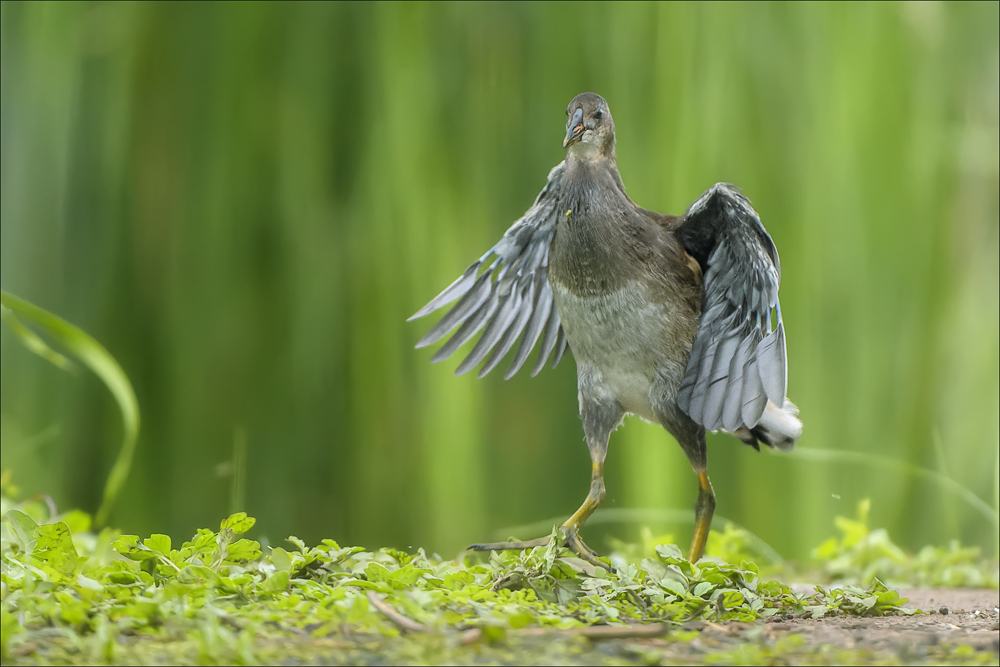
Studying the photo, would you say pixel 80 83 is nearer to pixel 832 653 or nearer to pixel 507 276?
pixel 507 276

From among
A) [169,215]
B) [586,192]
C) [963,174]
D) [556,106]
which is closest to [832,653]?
[586,192]

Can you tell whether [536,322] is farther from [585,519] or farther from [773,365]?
[773,365]

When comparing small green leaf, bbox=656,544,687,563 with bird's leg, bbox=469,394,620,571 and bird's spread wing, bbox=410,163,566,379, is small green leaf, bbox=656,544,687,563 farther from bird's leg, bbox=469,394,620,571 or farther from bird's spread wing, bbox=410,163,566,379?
bird's spread wing, bbox=410,163,566,379

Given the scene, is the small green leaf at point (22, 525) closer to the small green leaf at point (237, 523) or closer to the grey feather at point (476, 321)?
the small green leaf at point (237, 523)

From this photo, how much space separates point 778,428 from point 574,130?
931 millimetres

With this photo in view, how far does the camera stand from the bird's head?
245 cm

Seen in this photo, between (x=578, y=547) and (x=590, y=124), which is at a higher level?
(x=590, y=124)

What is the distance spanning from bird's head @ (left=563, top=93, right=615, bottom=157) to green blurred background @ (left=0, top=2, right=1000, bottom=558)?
1.30 m

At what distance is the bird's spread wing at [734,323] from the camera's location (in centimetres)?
215

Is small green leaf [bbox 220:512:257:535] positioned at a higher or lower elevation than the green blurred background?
lower

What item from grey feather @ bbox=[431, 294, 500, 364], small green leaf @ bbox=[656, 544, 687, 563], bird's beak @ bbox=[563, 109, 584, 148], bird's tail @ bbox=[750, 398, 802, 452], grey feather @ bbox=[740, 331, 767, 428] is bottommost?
small green leaf @ bbox=[656, 544, 687, 563]

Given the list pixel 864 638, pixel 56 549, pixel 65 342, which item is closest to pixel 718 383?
pixel 864 638

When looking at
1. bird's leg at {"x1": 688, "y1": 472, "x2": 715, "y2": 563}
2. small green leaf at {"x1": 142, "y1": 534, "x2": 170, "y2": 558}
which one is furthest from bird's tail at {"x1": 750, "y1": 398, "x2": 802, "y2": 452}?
small green leaf at {"x1": 142, "y1": 534, "x2": 170, "y2": 558}

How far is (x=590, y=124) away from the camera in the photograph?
2.47 meters
